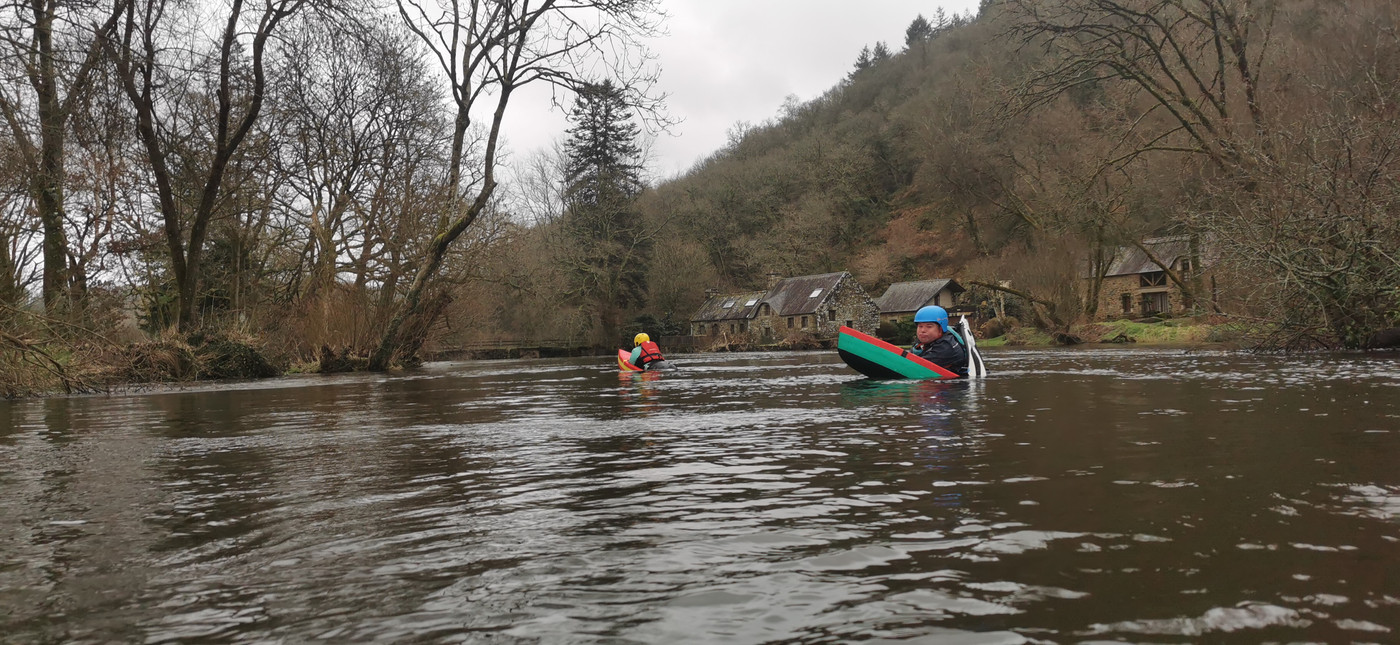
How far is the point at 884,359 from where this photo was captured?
13.8m

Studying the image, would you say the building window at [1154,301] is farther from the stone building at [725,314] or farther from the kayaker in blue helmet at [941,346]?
the kayaker in blue helmet at [941,346]

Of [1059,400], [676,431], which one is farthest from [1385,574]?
[1059,400]

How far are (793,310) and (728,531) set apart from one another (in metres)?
58.4

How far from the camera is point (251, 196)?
23094mm

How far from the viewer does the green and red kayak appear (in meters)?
13.7

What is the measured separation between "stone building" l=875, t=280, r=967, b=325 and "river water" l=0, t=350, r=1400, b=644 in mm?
54731

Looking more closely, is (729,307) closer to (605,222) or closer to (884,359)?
(605,222)

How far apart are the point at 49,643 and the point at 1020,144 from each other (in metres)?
51.7

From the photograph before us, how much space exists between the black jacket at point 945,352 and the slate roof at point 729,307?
49566 mm

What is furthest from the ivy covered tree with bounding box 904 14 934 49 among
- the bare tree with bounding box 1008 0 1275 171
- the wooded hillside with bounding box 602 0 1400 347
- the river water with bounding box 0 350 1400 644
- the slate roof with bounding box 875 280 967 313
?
the river water with bounding box 0 350 1400 644

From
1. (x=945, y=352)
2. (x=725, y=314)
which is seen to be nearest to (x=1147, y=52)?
(x=945, y=352)

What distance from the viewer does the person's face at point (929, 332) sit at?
45.8 ft

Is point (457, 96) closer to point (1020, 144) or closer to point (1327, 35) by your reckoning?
point (1327, 35)

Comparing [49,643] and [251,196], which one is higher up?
[251,196]
